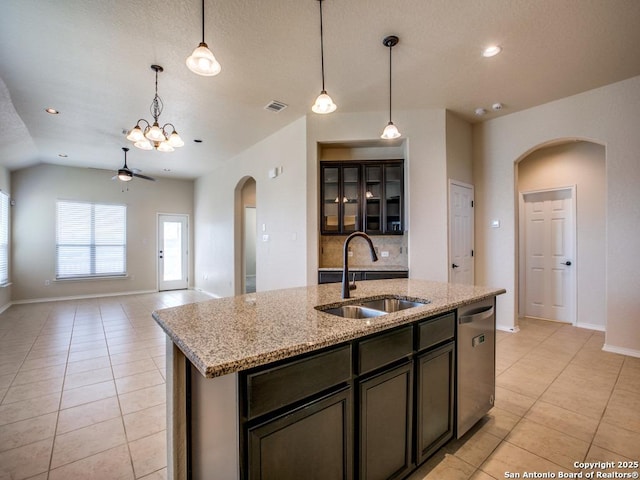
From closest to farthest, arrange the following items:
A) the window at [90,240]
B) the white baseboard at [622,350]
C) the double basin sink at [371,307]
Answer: the double basin sink at [371,307] < the white baseboard at [622,350] < the window at [90,240]

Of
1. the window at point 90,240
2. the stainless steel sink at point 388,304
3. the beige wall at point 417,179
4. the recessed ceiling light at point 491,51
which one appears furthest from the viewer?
the window at point 90,240

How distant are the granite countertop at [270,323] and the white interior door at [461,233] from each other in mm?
2050

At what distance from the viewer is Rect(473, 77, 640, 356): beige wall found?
11.1ft

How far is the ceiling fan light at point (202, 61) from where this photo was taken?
5.99ft

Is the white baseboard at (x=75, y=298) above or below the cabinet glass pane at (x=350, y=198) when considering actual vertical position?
below

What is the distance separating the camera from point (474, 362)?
199cm

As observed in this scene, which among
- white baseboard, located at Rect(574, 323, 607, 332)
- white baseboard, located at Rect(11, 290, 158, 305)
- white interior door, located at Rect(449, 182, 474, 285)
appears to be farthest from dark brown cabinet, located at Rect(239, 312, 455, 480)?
white baseboard, located at Rect(11, 290, 158, 305)

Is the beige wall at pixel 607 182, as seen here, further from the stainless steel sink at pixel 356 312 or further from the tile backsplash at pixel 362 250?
the stainless steel sink at pixel 356 312

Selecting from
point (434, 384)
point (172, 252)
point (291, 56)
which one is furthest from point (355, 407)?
point (172, 252)

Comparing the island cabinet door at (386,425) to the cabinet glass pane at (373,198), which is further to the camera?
the cabinet glass pane at (373,198)

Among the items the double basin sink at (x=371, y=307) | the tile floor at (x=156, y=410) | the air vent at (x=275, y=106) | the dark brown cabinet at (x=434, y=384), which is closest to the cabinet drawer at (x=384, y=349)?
the dark brown cabinet at (x=434, y=384)

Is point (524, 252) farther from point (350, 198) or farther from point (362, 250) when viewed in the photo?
point (350, 198)

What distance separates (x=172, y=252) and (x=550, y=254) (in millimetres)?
8307

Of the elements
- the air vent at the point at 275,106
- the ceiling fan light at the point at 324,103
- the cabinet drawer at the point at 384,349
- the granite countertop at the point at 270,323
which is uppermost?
the air vent at the point at 275,106
